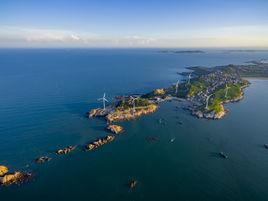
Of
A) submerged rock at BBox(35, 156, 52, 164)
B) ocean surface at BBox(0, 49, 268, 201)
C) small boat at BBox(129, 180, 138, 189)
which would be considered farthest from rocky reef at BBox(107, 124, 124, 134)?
small boat at BBox(129, 180, 138, 189)

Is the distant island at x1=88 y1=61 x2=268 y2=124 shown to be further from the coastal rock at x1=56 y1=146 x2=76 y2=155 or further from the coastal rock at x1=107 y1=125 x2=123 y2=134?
the coastal rock at x1=56 y1=146 x2=76 y2=155

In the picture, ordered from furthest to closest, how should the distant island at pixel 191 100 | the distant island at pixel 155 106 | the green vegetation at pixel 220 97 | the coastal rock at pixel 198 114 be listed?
the green vegetation at pixel 220 97 < the coastal rock at pixel 198 114 < the distant island at pixel 191 100 < the distant island at pixel 155 106

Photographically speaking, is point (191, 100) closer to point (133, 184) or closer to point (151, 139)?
point (151, 139)

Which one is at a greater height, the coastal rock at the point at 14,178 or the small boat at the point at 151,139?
the coastal rock at the point at 14,178

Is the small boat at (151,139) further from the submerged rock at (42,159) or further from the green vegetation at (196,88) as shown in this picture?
the green vegetation at (196,88)

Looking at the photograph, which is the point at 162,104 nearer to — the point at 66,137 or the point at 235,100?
the point at 235,100

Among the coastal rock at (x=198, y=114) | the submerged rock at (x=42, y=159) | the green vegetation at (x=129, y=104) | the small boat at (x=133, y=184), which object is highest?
the green vegetation at (x=129, y=104)

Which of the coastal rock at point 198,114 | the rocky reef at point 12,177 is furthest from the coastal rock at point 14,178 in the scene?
the coastal rock at point 198,114

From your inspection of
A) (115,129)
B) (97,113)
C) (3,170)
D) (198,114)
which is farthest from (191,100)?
(3,170)

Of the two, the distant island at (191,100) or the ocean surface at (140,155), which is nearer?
the ocean surface at (140,155)
